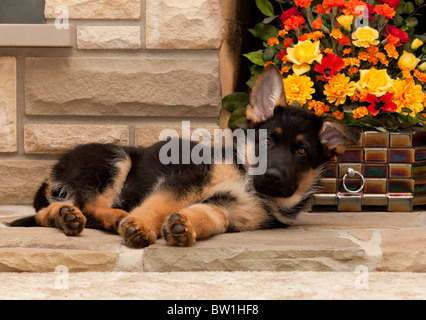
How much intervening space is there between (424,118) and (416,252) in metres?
1.31

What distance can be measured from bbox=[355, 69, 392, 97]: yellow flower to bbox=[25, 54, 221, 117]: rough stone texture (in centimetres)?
88

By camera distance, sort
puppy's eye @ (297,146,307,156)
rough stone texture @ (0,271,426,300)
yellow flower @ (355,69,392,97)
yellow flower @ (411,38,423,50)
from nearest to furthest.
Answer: rough stone texture @ (0,271,426,300)
puppy's eye @ (297,146,307,156)
yellow flower @ (355,69,392,97)
yellow flower @ (411,38,423,50)

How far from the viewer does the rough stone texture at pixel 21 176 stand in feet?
12.6

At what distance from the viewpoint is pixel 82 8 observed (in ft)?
12.2

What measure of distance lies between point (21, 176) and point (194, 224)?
5.42ft

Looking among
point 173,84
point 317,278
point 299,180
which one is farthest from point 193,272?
point 173,84

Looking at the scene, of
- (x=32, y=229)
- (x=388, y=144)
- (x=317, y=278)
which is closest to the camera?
(x=317, y=278)

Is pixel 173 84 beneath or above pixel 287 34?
beneath

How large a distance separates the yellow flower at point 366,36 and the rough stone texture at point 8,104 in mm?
2130

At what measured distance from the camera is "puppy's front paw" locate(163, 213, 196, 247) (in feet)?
8.32

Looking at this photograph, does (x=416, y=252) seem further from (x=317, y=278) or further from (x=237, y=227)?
(x=237, y=227)

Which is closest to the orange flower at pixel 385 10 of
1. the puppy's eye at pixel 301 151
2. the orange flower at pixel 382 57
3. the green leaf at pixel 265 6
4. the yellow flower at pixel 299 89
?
the orange flower at pixel 382 57

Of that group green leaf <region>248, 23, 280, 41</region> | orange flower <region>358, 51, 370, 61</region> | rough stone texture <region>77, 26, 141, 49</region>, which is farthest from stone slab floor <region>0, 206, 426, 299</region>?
green leaf <region>248, 23, 280, 41</region>

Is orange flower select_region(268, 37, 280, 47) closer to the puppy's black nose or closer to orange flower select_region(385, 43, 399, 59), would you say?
orange flower select_region(385, 43, 399, 59)
